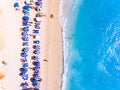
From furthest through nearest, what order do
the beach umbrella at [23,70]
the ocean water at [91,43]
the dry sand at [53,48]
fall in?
the ocean water at [91,43] < the dry sand at [53,48] < the beach umbrella at [23,70]

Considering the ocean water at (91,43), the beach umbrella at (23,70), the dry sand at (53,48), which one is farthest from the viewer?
the ocean water at (91,43)

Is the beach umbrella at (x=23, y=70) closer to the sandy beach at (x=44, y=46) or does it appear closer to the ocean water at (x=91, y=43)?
the sandy beach at (x=44, y=46)

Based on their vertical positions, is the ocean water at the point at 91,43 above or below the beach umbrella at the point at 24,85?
above

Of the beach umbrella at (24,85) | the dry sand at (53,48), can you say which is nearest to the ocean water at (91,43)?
the dry sand at (53,48)

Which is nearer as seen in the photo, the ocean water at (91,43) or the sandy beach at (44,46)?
the sandy beach at (44,46)

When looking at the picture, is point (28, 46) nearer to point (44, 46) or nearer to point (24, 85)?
point (44, 46)

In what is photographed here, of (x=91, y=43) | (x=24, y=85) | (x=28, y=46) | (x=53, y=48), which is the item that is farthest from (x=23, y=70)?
(x=91, y=43)
